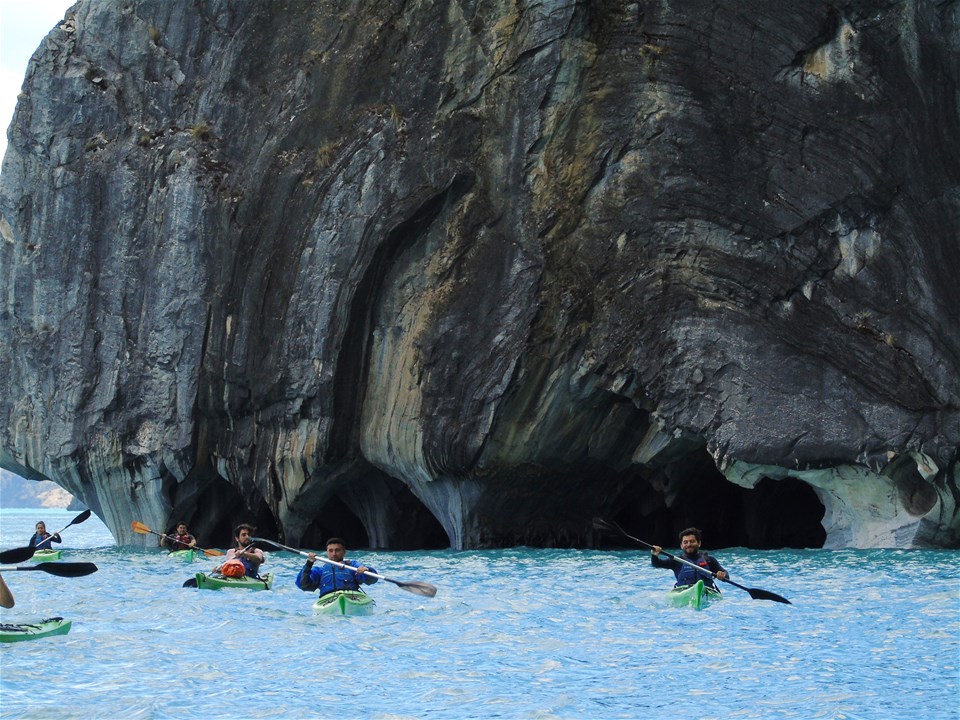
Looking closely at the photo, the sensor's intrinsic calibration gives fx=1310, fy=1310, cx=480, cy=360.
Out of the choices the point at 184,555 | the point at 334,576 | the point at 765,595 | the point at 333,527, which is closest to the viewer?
the point at 765,595

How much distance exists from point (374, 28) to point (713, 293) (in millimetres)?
11877

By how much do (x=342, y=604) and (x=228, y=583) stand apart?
4.64 metres

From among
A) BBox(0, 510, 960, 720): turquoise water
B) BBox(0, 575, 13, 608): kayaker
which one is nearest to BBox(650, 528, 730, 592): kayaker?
BBox(0, 510, 960, 720): turquoise water

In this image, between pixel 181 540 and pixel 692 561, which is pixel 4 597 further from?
pixel 181 540

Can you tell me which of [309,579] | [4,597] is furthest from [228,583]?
[4,597]

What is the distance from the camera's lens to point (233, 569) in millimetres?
23656

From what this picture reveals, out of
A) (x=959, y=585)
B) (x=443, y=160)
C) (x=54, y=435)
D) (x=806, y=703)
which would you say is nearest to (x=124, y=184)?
(x=54, y=435)

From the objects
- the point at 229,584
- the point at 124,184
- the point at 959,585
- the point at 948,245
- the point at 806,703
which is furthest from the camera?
the point at 124,184

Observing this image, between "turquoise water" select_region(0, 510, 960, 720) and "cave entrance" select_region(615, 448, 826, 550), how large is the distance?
41.9ft

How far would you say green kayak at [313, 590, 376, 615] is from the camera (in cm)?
1952

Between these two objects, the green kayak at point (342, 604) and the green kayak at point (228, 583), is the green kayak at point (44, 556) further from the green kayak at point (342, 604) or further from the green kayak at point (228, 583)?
the green kayak at point (342, 604)

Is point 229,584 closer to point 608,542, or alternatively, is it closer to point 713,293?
point 713,293

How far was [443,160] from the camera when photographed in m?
33.3

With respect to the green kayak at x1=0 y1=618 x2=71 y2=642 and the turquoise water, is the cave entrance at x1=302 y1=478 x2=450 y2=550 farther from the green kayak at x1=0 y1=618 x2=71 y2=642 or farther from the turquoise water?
the green kayak at x1=0 y1=618 x2=71 y2=642
